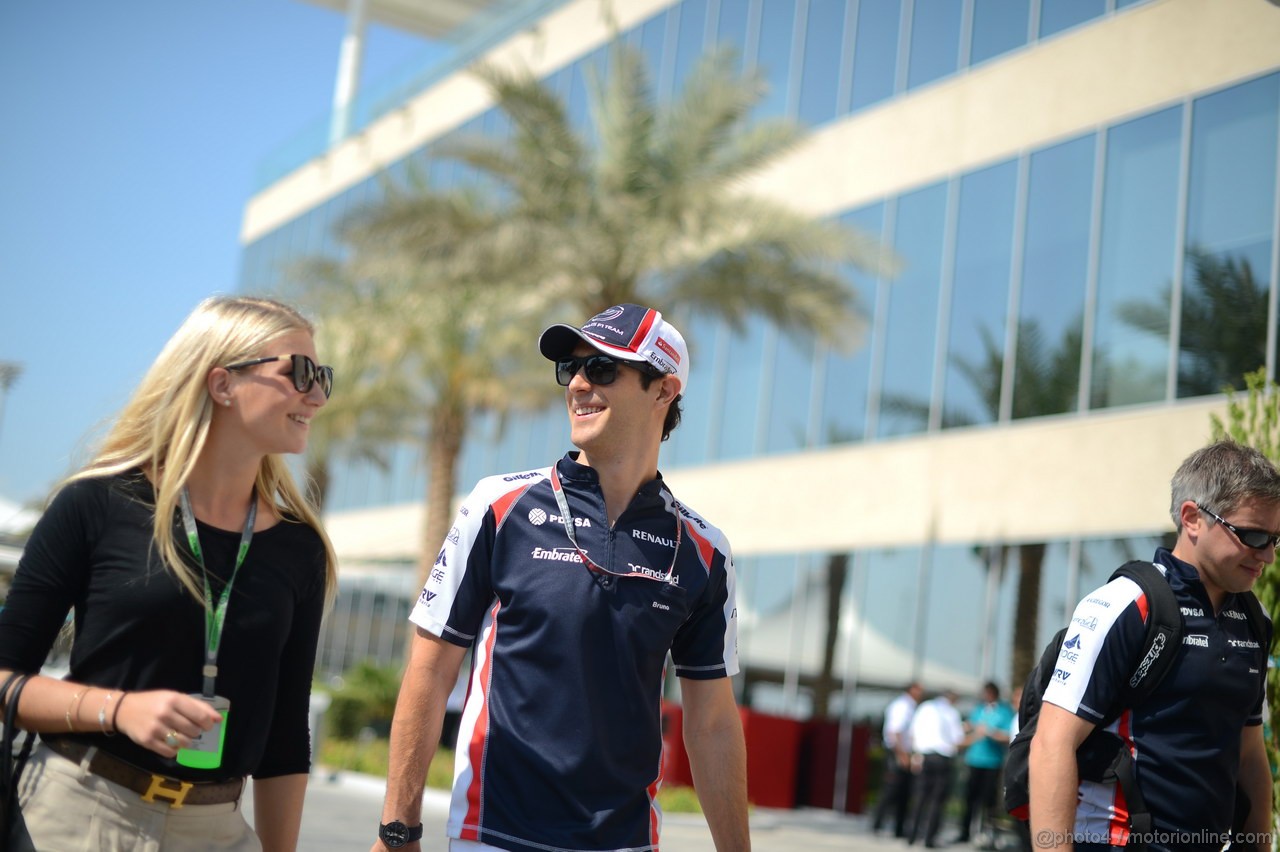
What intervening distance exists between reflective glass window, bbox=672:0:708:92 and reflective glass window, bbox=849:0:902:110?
200 inches

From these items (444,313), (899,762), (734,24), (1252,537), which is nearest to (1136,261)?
(899,762)

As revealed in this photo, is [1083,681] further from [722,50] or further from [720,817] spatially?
[722,50]

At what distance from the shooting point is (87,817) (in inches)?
113

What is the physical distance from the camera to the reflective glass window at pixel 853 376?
942 inches

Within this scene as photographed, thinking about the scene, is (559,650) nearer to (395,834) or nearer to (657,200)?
(395,834)

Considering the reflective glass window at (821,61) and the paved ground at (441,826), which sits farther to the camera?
the reflective glass window at (821,61)

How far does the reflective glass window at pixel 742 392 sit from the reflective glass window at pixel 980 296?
4993 mm

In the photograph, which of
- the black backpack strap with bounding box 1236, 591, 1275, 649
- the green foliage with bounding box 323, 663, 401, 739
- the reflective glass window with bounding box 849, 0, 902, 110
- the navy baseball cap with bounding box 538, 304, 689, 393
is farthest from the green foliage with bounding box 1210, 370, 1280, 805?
the reflective glass window with bounding box 849, 0, 902, 110

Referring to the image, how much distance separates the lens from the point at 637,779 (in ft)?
11.6

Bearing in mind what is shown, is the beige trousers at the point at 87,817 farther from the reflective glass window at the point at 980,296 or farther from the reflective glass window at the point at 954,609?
the reflective glass window at the point at 980,296

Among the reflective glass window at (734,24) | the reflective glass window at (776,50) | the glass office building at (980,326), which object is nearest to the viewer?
the glass office building at (980,326)

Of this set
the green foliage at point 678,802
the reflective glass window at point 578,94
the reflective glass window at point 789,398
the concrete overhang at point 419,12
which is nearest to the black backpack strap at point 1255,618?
the green foliage at point 678,802

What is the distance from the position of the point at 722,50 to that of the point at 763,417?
823cm

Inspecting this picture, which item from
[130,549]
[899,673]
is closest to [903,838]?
[899,673]
